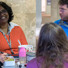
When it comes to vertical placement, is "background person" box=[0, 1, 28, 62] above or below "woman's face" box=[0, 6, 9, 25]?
below

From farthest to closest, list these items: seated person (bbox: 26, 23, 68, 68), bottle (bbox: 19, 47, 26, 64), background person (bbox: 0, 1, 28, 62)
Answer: background person (bbox: 0, 1, 28, 62) → bottle (bbox: 19, 47, 26, 64) → seated person (bbox: 26, 23, 68, 68)

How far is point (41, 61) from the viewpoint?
1.32 m

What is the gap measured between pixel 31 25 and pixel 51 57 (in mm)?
2623

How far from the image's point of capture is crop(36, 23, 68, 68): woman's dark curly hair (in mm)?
1290

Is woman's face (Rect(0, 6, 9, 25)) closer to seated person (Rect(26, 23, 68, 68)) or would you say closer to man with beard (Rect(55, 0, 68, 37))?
man with beard (Rect(55, 0, 68, 37))

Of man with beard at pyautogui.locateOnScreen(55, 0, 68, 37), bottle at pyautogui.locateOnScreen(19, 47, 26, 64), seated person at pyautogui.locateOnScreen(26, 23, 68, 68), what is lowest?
bottle at pyautogui.locateOnScreen(19, 47, 26, 64)

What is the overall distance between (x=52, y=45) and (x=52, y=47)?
0.6 inches

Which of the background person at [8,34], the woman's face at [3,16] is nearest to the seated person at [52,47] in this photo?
the background person at [8,34]

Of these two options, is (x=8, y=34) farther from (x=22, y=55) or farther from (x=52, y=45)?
(x=52, y=45)

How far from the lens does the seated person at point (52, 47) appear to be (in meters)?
1.29

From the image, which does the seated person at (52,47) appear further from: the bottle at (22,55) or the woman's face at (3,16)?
the woman's face at (3,16)

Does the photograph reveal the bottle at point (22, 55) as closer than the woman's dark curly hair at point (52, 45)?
No

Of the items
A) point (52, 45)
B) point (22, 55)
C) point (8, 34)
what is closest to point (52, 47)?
point (52, 45)

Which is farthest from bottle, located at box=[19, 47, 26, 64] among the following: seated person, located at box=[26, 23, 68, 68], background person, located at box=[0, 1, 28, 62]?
seated person, located at box=[26, 23, 68, 68]
